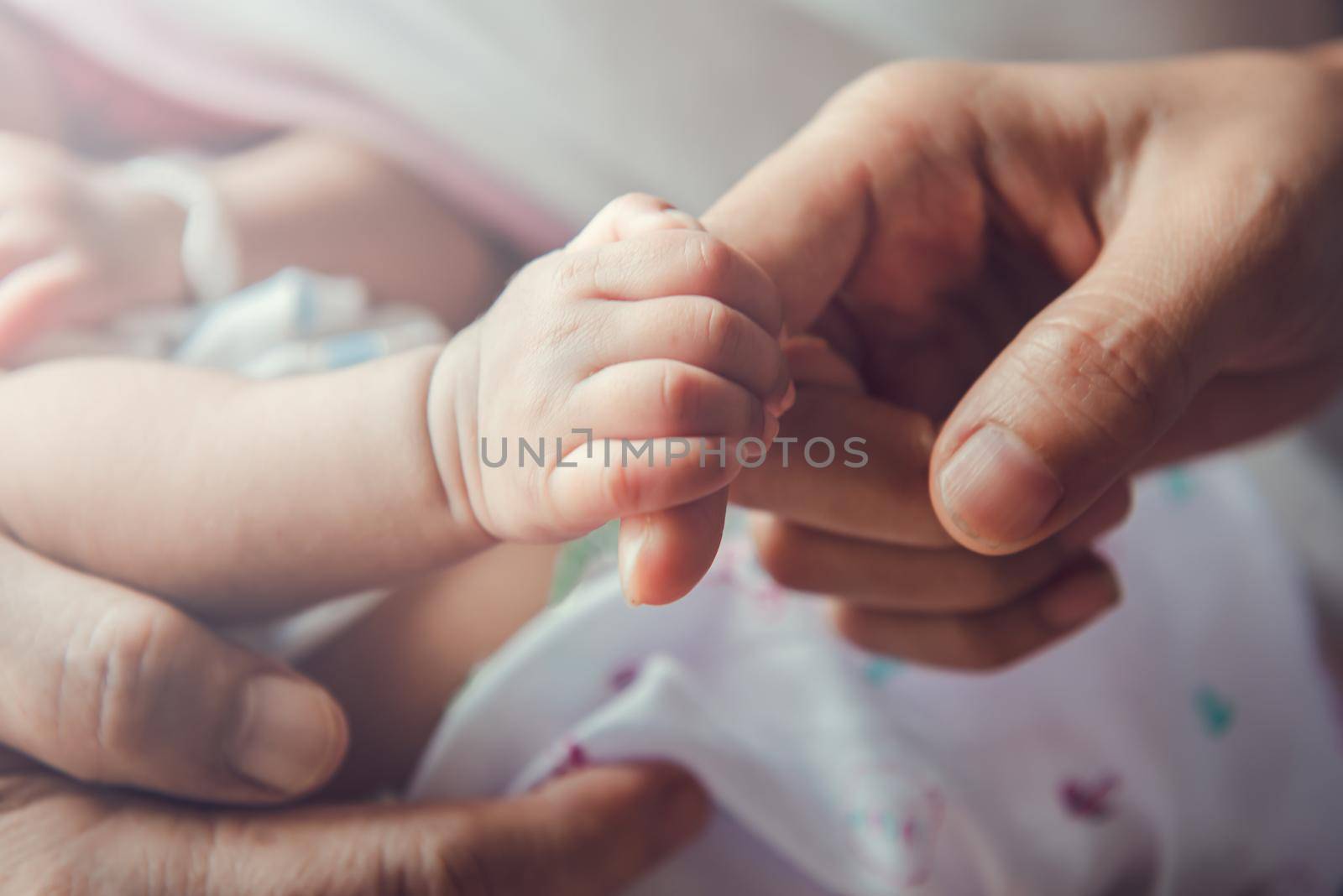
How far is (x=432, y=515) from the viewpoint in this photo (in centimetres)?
44

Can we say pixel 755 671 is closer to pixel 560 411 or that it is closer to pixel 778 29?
pixel 560 411

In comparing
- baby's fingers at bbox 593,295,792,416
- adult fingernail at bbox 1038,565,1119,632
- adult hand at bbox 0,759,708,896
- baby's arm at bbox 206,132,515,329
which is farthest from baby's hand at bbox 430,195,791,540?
adult fingernail at bbox 1038,565,1119,632

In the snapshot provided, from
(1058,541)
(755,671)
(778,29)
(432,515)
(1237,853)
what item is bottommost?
Result: (1237,853)

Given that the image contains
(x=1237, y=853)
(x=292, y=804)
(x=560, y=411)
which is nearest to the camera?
(x=560, y=411)

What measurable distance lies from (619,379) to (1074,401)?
21 centimetres

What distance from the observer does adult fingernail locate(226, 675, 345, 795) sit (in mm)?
440

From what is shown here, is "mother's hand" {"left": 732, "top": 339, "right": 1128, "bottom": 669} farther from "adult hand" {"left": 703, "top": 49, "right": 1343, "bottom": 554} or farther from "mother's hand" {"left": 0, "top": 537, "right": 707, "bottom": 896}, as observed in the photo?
"mother's hand" {"left": 0, "top": 537, "right": 707, "bottom": 896}

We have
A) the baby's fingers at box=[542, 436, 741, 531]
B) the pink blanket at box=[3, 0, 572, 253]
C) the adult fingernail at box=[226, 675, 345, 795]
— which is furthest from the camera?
the pink blanket at box=[3, 0, 572, 253]

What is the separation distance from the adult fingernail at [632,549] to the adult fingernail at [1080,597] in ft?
1.34

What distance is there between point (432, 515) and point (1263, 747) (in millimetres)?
731

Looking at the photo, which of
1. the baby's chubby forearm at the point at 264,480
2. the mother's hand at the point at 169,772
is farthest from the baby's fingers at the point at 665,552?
the mother's hand at the point at 169,772

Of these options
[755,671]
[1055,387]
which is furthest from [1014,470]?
[755,671]

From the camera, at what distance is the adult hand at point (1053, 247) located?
423 mm

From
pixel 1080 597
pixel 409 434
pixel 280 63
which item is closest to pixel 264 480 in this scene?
pixel 409 434
